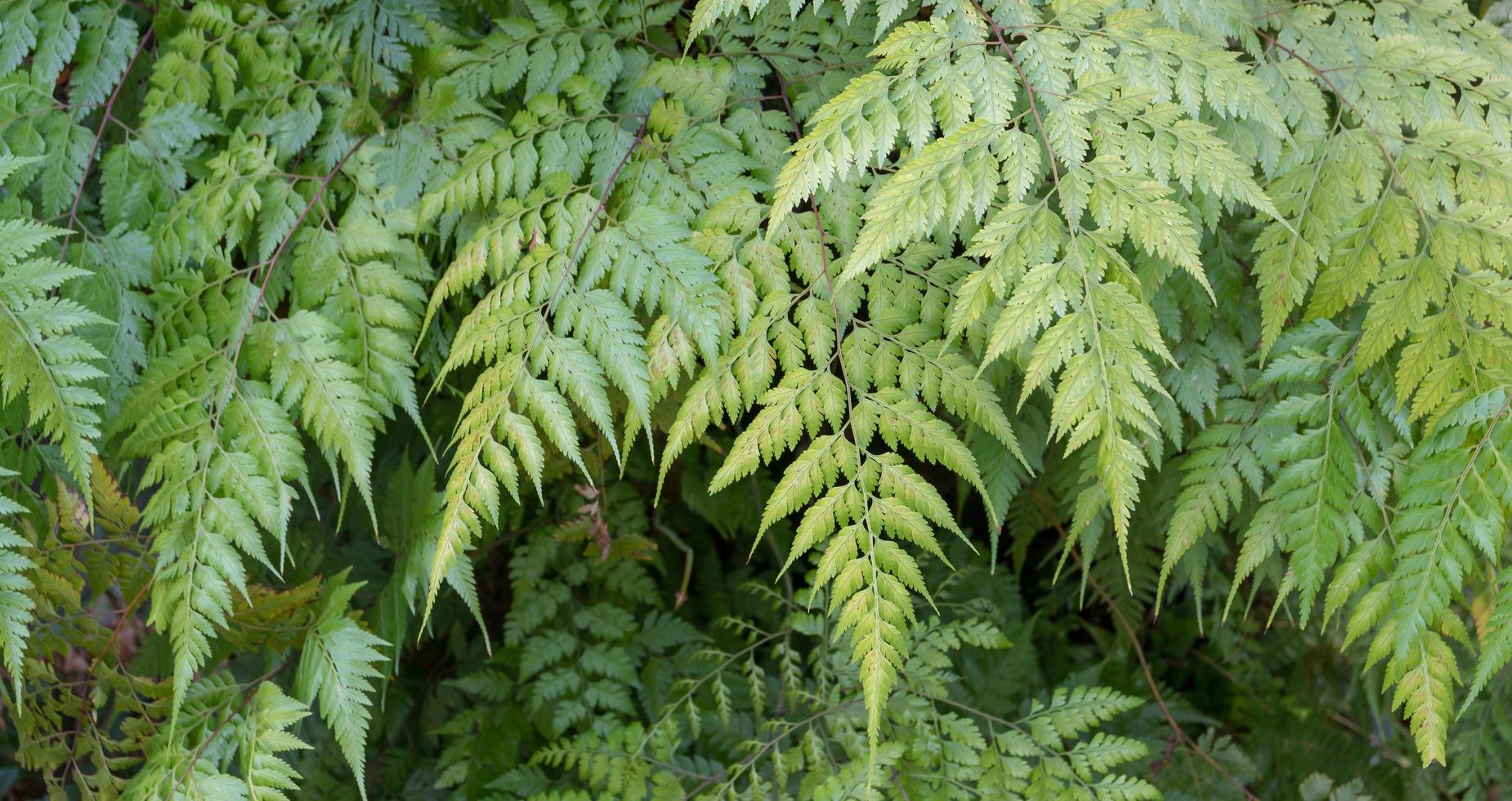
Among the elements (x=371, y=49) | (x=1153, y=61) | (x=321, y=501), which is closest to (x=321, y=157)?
(x=371, y=49)

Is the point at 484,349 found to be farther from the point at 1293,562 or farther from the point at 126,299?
the point at 1293,562

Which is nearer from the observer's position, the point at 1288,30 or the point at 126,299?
the point at 1288,30

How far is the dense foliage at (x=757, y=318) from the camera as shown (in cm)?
121

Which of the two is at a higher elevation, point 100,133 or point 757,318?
point 100,133

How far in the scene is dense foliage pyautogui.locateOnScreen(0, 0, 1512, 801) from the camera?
121 cm

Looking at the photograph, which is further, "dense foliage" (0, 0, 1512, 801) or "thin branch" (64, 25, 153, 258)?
"thin branch" (64, 25, 153, 258)

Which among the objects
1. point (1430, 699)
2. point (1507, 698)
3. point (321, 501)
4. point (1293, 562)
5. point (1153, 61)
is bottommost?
point (1507, 698)

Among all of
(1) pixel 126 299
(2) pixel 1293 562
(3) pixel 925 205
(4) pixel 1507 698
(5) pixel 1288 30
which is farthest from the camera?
(4) pixel 1507 698

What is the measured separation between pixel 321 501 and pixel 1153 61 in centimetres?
206

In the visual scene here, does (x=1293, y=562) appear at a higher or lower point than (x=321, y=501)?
higher

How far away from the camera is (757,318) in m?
1.32

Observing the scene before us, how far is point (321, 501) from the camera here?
7.94 ft

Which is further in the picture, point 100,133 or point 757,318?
point 100,133

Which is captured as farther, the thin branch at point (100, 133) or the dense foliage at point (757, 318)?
the thin branch at point (100, 133)
